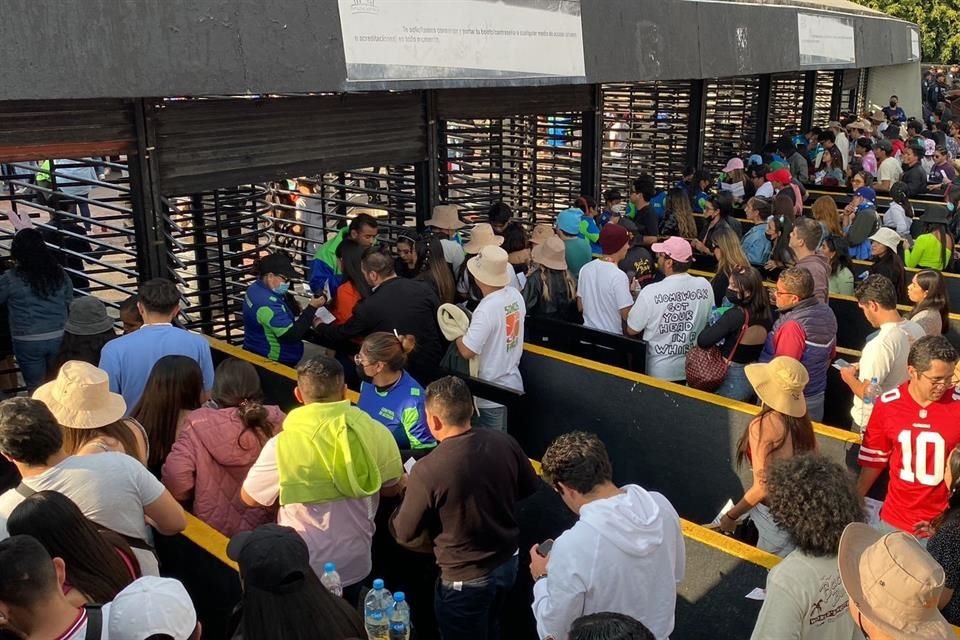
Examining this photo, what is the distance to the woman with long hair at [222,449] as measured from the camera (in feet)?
13.5

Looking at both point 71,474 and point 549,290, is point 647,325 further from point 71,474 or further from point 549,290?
point 71,474

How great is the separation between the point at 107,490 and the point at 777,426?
3019 millimetres

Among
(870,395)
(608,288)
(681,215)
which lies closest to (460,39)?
(608,288)

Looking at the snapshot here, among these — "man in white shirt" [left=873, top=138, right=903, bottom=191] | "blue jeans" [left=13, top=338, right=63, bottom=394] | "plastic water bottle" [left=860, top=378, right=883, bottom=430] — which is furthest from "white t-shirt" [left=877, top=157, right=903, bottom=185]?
"blue jeans" [left=13, top=338, right=63, bottom=394]

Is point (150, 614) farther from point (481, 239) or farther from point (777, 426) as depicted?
point (481, 239)

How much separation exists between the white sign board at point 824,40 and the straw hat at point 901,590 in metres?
11.9

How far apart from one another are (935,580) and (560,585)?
1206mm

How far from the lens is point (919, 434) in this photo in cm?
435

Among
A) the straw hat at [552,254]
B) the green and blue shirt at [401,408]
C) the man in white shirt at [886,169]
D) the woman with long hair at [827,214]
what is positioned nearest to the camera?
the green and blue shirt at [401,408]

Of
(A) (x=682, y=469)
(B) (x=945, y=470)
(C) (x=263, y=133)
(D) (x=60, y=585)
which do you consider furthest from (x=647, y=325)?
(D) (x=60, y=585)

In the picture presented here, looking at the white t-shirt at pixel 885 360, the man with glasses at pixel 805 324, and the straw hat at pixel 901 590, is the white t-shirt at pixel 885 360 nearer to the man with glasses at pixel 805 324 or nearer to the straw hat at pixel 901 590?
the man with glasses at pixel 805 324

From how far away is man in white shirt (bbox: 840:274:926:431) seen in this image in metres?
5.34

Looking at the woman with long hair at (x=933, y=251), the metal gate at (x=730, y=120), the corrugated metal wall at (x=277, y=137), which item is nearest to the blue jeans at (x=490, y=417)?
the corrugated metal wall at (x=277, y=137)

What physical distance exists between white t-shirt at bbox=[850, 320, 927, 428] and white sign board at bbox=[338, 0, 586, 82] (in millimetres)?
3605
